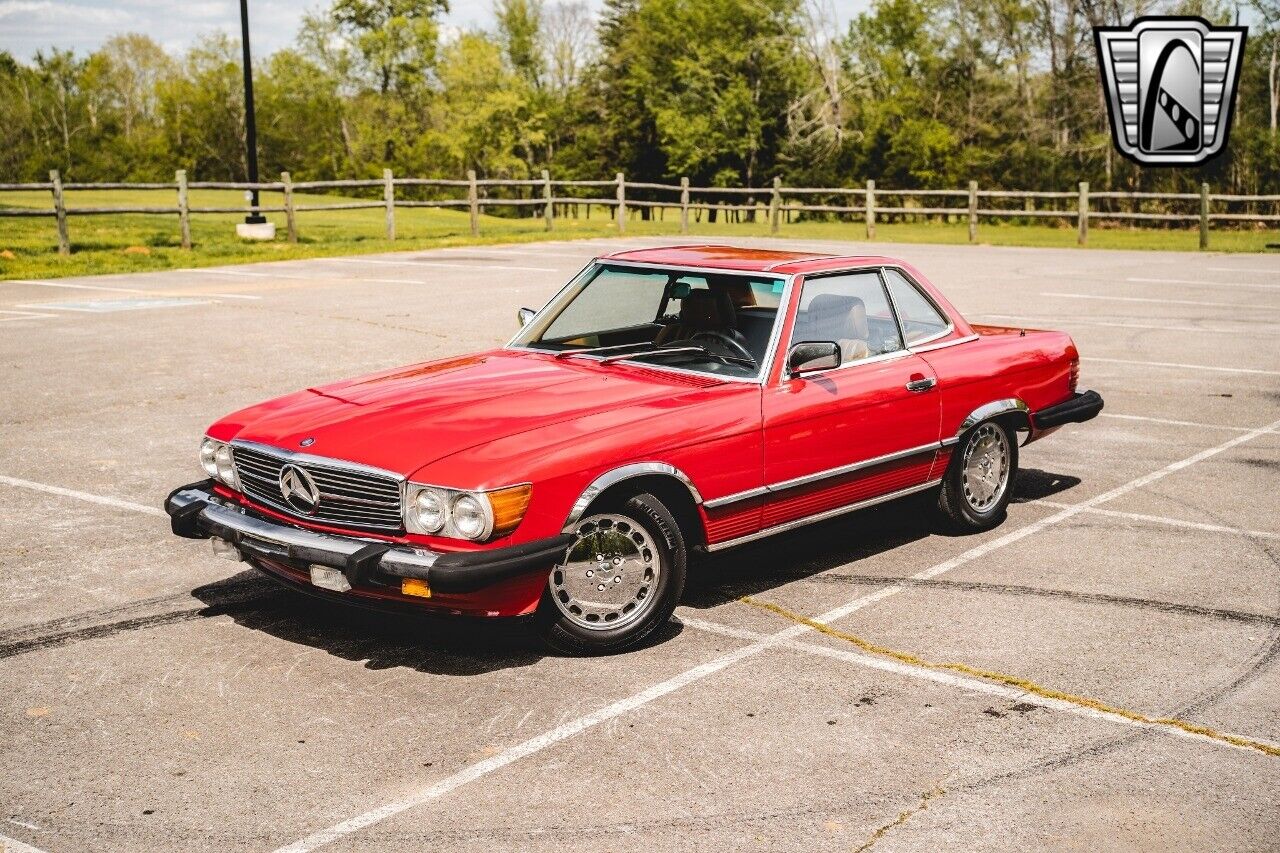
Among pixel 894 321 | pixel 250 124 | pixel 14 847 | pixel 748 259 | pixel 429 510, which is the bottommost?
pixel 14 847

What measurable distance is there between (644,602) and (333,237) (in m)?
28.5

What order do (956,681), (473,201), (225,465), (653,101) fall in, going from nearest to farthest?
(956,681)
(225,465)
(473,201)
(653,101)

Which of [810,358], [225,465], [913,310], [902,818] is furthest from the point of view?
[913,310]

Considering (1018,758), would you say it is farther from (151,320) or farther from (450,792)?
(151,320)

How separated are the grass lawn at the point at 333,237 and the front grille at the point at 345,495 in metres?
19.4

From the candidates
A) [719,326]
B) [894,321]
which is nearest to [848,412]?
[719,326]

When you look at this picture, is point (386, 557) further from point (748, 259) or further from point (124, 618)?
point (748, 259)

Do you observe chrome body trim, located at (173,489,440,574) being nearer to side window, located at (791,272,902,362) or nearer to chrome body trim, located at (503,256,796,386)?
chrome body trim, located at (503,256,796,386)

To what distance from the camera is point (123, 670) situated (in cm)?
509

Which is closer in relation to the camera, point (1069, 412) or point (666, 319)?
point (666, 319)

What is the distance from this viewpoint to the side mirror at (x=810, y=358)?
19.6ft

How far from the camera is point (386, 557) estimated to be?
4.81 metres

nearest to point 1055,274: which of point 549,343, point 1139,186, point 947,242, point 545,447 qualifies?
point 947,242

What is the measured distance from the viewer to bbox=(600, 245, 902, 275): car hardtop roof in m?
6.41
